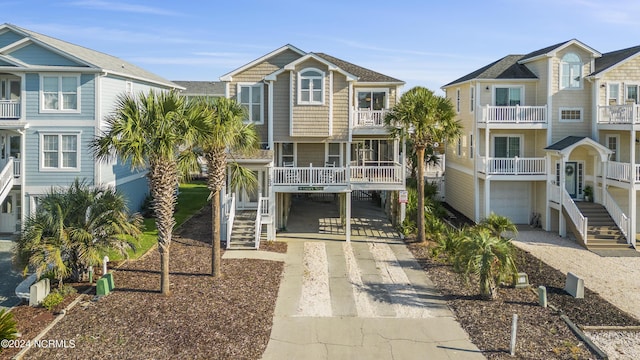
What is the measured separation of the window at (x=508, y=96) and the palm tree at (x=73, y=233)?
66.2ft

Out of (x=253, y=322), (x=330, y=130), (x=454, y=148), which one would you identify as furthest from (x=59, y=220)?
(x=454, y=148)

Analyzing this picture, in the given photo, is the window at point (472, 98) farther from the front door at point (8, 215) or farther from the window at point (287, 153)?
the front door at point (8, 215)

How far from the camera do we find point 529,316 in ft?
44.4

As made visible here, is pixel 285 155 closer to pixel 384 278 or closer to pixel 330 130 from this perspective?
pixel 330 130

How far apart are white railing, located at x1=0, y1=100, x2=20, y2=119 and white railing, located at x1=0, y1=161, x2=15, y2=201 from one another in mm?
2171

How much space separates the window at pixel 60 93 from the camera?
22828mm

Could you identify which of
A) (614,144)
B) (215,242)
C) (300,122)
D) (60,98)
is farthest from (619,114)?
(60,98)

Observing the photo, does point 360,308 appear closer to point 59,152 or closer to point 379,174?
point 379,174

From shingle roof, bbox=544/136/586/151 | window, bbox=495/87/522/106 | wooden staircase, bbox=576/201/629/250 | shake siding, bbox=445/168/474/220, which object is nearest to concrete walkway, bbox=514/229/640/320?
wooden staircase, bbox=576/201/629/250

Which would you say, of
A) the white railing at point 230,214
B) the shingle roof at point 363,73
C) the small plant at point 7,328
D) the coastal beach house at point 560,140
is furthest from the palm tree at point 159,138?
the coastal beach house at point 560,140

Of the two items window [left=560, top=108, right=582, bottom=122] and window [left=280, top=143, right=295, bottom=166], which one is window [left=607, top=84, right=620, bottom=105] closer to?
window [left=560, top=108, right=582, bottom=122]

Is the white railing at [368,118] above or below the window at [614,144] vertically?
above

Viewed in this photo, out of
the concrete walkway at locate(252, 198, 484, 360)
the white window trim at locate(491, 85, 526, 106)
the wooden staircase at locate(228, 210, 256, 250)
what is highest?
the white window trim at locate(491, 85, 526, 106)

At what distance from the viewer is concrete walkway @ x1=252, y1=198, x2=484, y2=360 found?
11.6m
